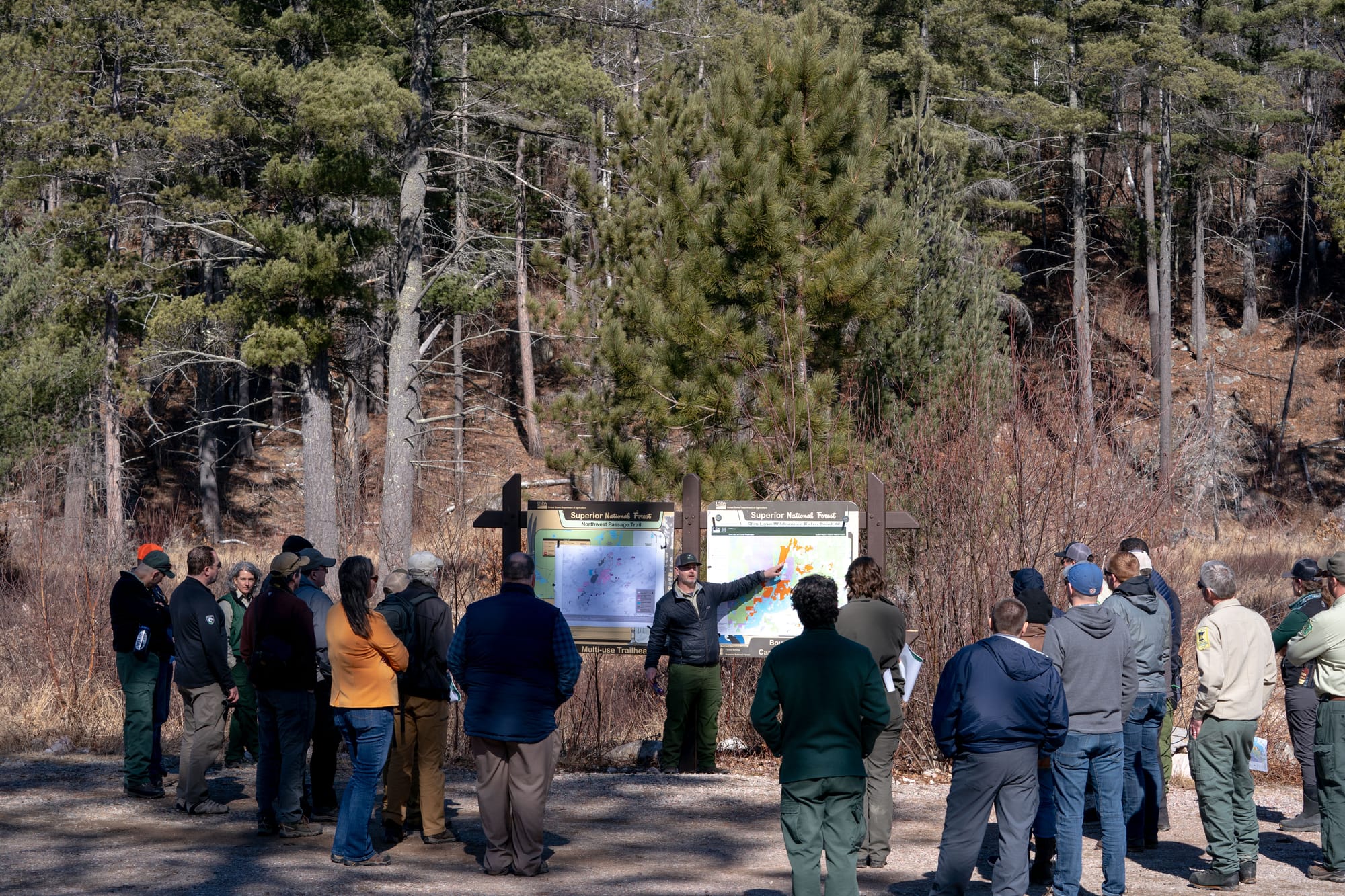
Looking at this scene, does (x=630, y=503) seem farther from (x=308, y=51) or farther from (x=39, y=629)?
(x=308, y=51)

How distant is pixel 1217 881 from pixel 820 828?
2969 mm

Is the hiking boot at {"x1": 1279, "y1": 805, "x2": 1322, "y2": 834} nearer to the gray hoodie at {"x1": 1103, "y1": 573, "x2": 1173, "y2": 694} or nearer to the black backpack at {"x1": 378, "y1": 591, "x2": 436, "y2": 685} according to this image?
the gray hoodie at {"x1": 1103, "y1": 573, "x2": 1173, "y2": 694}

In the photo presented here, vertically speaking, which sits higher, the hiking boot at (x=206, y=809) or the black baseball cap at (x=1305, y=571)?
the black baseball cap at (x=1305, y=571)

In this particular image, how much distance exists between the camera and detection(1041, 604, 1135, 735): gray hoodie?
21.5 ft

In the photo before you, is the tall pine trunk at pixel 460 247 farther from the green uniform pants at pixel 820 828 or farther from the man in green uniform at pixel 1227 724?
the green uniform pants at pixel 820 828

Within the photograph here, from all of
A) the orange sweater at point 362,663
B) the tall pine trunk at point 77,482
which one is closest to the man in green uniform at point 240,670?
the orange sweater at point 362,663

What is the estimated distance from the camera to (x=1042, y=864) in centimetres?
711

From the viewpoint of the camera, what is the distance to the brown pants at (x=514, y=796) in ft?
22.5

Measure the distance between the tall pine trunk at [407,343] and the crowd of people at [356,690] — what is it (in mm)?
10606

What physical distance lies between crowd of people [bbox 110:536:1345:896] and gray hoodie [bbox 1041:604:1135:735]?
0.01m

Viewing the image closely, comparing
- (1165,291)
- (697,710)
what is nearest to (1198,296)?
(1165,291)

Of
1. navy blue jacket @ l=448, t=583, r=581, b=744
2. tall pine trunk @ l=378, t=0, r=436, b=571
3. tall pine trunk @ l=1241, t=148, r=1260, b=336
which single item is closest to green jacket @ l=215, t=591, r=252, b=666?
navy blue jacket @ l=448, t=583, r=581, b=744

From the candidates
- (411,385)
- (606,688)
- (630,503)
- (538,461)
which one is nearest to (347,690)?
(630,503)

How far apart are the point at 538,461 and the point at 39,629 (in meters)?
26.6
